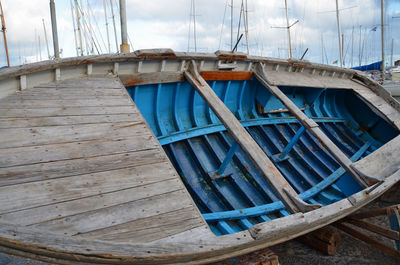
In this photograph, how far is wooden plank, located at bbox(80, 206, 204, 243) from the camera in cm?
187

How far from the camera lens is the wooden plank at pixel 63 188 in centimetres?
188

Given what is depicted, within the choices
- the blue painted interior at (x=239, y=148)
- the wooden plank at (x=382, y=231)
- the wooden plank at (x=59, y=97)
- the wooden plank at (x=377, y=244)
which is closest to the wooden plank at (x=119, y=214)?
the wooden plank at (x=59, y=97)

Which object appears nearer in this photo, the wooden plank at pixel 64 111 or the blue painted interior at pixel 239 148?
the wooden plank at pixel 64 111

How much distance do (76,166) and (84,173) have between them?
10 centimetres

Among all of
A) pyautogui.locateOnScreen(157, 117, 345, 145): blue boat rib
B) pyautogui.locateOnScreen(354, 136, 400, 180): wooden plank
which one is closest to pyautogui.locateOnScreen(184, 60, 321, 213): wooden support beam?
pyautogui.locateOnScreen(157, 117, 345, 145): blue boat rib

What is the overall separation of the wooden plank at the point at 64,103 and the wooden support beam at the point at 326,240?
3.52 m

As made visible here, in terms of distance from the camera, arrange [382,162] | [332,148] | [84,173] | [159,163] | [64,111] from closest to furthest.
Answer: [84,173] < [159,163] < [64,111] < [332,148] < [382,162]

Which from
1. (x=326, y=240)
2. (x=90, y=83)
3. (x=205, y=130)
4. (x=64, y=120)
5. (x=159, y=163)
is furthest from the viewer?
(x=205, y=130)

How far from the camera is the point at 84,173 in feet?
7.33

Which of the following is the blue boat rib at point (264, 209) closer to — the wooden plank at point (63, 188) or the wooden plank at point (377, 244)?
the wooden plank at point (377, 244)

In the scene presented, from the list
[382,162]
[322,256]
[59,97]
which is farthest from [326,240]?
[59,97]

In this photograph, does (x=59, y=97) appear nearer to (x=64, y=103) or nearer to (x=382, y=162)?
(x=64, y=103)

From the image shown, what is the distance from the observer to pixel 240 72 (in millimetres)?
5539

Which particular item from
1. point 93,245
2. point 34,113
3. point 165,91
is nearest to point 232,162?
point 165,91
